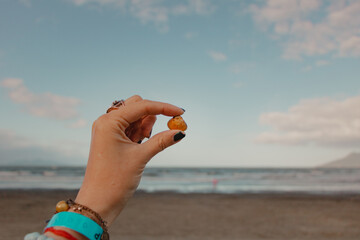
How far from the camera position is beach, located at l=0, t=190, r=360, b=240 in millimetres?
6109

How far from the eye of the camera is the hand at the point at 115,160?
4.97 ft

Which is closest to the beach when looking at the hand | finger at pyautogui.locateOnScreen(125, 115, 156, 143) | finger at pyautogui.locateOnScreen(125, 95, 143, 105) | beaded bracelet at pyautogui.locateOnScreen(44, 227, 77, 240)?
finger at pyautogui.locateOnScreen(125, 115, 156, 143)

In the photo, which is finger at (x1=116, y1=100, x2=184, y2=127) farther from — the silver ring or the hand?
the silver ring

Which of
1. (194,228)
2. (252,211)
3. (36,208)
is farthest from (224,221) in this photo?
(36,208)

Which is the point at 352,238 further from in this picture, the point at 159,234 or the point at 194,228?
the point at 159,234

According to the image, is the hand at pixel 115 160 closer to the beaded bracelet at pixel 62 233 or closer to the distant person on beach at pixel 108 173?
the distant person on beach at pixel 108 173

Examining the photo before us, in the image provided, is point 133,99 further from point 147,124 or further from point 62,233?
point 62,233

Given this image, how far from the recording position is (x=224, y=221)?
7.45 metres

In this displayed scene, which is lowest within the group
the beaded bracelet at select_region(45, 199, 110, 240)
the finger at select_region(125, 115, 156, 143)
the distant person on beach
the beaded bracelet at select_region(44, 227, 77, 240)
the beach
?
the beach

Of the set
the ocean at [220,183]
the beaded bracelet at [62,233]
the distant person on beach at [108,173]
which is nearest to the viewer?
the beaded bracelet at [62,233]

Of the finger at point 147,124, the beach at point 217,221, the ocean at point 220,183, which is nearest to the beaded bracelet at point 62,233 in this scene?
the finger at point 147,124

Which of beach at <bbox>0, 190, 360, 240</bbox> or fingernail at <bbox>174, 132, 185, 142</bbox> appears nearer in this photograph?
fingernail at <bbox>174, 132, 185, 142</bbox>

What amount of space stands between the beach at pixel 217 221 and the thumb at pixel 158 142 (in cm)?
453

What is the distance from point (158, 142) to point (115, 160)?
0.80 feet
